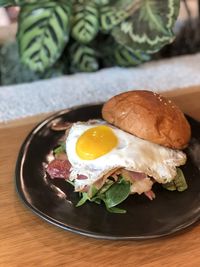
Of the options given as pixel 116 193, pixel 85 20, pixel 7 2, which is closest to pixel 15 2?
pixel 7 2

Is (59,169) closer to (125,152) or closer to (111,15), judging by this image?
(125,152)

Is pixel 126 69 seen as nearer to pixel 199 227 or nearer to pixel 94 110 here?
pixel 94 110

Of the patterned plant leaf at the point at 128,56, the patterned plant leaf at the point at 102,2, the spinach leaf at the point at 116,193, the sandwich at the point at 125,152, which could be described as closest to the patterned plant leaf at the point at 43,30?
the patterned plant leaf at the point at 102,2

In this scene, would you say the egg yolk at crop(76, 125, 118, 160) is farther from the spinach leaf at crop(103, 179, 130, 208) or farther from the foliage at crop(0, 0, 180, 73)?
the foliage at crop(0, 0, 180, 73)

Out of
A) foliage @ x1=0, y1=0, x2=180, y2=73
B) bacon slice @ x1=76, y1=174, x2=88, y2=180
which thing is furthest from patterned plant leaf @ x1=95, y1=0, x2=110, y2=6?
bacon slice @ x1=76, y1=174, x2=88, y2=180

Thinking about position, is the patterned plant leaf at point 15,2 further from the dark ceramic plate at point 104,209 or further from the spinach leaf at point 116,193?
the spinach leaf at point 116,193

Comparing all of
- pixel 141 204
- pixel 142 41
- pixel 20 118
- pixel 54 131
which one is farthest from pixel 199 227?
pixel 142 41
